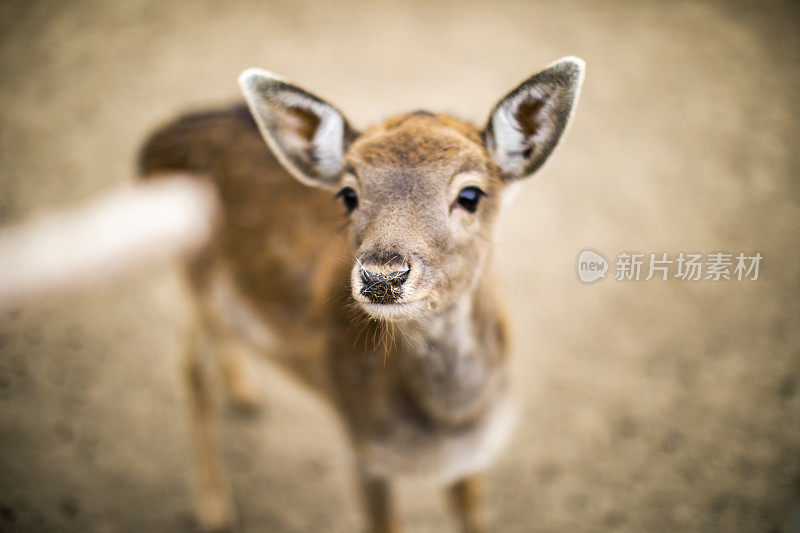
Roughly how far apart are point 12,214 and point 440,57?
459 cm

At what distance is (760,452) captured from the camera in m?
3.47

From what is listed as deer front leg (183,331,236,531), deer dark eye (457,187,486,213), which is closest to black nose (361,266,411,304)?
deer dark eye (457,187,486,213)

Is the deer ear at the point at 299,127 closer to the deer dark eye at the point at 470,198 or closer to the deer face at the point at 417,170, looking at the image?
the deer face at the point at 417,170

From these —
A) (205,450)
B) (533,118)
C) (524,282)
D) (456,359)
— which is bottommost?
(205,450)

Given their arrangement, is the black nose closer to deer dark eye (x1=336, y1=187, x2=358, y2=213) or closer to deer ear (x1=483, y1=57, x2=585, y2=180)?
deer dark eye (x1=336, y1=187, x2=358, y2=213)

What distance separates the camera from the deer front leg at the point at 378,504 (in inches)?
105

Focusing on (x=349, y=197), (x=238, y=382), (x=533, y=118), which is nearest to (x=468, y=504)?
(x=238, y=382)

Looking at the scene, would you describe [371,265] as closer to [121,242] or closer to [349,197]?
[349,197]

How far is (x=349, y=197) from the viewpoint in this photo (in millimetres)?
1983

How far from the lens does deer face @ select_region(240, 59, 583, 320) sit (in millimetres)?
1631

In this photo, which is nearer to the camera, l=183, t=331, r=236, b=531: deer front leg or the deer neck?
the deer neck

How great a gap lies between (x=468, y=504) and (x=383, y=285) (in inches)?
82.4

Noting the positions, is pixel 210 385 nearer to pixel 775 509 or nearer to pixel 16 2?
→ pixel 775 509

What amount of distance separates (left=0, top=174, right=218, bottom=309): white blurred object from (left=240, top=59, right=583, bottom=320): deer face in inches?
44.7
